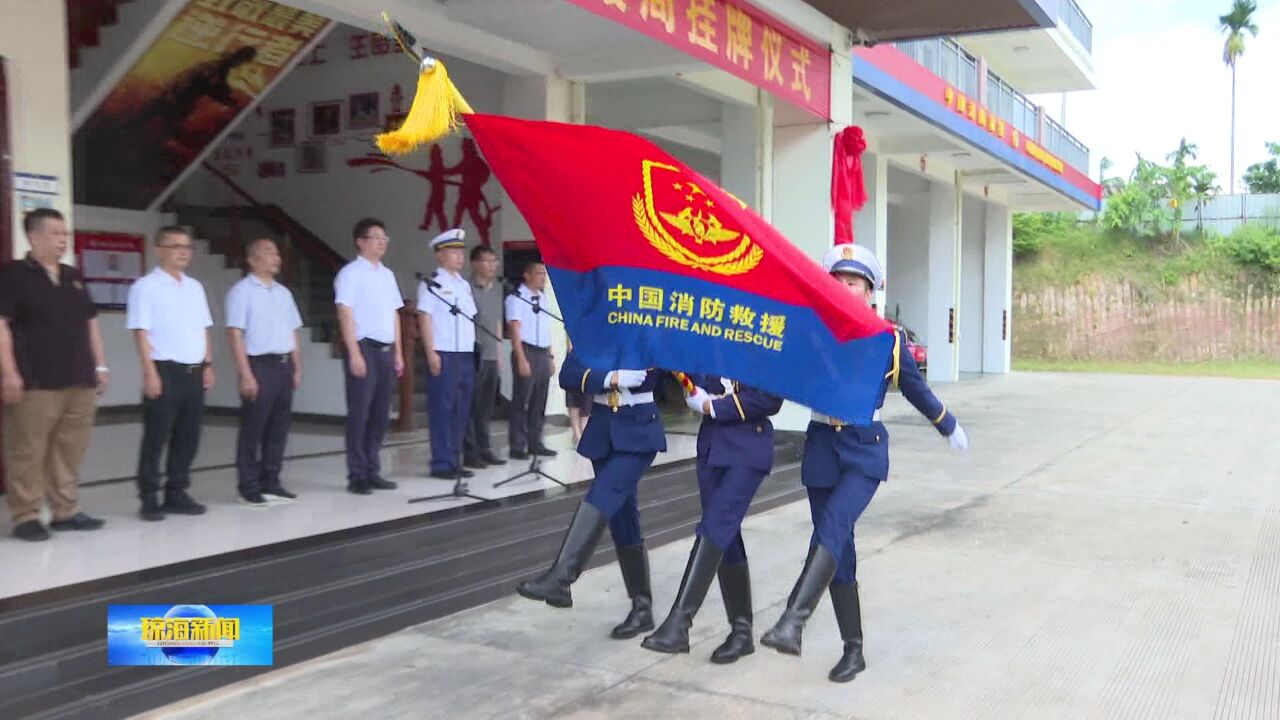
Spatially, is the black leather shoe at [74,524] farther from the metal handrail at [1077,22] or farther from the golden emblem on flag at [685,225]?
the metal handrail at [1077,22]

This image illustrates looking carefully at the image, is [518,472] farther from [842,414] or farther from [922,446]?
[922,446]

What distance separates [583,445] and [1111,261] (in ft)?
98.3

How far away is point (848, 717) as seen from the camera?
349 centimetres

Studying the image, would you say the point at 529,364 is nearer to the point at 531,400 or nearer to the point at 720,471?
the point at 531,400

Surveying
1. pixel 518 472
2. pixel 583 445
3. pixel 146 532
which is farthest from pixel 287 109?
pixel 583 445

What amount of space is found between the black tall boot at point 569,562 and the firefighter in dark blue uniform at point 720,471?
37 cm

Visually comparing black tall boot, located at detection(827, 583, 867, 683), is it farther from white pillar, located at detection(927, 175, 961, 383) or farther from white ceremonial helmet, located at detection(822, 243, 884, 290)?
white pillar, located at detection(927, 175, 961, 383)

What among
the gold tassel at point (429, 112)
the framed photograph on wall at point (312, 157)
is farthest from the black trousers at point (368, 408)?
the framed photograph on wall at point (312, 157)

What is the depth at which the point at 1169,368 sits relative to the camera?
25.5m

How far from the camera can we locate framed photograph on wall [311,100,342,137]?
10.4 m

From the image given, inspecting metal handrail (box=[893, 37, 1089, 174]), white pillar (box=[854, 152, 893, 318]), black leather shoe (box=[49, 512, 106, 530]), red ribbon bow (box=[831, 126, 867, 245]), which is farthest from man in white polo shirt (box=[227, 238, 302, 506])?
white pillar (box=[854, 152, 893, 318])

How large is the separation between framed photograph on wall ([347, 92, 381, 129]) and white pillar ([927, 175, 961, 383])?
12.2 m

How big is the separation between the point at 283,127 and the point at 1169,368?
22.4m
